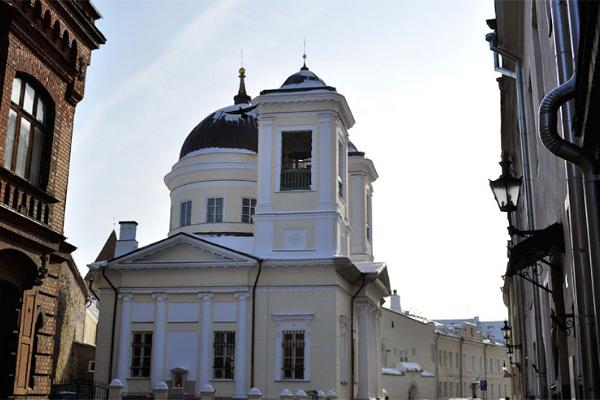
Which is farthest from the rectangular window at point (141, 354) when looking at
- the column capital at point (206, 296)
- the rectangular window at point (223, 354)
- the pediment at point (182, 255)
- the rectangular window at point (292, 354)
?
the rectangular window at point (292, 354)

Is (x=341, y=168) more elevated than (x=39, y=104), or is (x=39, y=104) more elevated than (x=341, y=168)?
(x=341, y=168)

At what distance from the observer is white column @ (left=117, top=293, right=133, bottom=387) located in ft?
104

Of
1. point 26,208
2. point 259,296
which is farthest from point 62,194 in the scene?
point 259,296

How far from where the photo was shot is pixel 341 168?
116 ft

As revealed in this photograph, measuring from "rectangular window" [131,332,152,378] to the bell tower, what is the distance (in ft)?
20.1

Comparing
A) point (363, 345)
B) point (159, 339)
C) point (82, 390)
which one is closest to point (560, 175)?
point (82, 390)

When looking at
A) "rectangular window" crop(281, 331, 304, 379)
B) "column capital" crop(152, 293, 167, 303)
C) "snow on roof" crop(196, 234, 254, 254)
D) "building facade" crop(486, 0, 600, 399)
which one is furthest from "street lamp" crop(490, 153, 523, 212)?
"column capital" crop(152, 293, 167, 303)

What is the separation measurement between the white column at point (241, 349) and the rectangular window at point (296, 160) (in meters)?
5.45

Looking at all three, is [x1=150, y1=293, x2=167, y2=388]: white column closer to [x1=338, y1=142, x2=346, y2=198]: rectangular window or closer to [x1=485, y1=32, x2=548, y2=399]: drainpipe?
[x1=338, y1=142, x2=346, y2=198]: rectangular window

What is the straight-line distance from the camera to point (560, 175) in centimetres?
865

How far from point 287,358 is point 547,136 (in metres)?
25.6

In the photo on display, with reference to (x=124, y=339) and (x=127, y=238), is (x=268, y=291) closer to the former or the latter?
(x=124, y=339)

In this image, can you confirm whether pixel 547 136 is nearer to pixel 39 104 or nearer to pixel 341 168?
pixel 39 104

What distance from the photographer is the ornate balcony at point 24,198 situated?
11500mm
